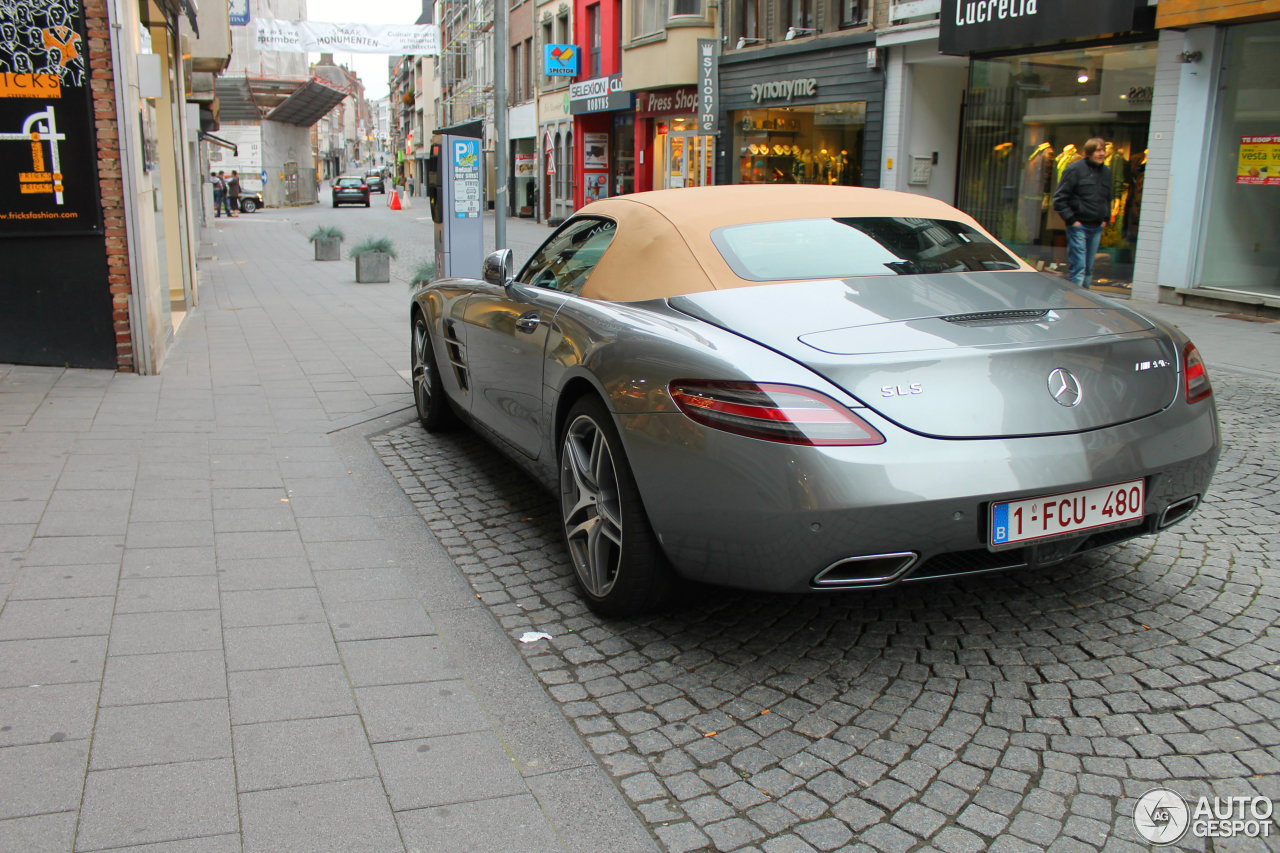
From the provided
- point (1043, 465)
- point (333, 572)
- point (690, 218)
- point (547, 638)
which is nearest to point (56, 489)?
point (333, 572)

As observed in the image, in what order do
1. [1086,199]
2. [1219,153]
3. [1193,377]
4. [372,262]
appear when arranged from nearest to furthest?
[1193,377] → [1086,199] → [1219,153] → [372,262]

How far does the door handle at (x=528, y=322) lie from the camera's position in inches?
171

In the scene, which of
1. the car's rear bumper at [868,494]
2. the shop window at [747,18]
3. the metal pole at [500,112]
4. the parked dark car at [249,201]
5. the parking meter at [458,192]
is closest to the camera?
the car's rear bumper at [868,494]

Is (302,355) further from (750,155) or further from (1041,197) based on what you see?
(750,155)

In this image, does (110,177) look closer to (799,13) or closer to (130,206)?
(130,206)

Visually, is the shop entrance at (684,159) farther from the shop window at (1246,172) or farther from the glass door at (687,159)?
the shop window at (1246,172)

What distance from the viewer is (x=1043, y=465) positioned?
293 cm

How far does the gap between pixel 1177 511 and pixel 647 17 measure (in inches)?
1108

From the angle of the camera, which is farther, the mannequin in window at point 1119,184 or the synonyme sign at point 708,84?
the synonyme sign at point 708,84

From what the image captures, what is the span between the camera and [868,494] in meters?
2.82

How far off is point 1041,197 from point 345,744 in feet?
50.4

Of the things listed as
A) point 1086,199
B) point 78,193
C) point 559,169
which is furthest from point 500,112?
point 559,169

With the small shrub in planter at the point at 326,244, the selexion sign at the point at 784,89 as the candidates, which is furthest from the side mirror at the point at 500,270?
the selexion sign at the point at 784,89

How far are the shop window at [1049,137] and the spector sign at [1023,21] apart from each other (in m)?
0.56
